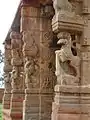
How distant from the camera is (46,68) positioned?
11211 millimetres

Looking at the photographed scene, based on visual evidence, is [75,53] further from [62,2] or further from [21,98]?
[21,98]

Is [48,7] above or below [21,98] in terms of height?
above

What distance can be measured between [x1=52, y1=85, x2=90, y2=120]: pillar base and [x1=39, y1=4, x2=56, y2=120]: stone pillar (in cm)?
327

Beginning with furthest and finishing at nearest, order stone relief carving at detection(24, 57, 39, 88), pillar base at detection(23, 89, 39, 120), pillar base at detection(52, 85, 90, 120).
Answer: stone relief carving at detection(24, 57, 39, 88)
pillar base at detection(23, 89, 39, 120)
pillar base at detection(52, 85, 90, 120)

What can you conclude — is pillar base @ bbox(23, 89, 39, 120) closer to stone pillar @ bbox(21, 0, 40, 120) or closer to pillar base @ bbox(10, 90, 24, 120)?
stone pillar @ bbox(21, 0, 40, 120)

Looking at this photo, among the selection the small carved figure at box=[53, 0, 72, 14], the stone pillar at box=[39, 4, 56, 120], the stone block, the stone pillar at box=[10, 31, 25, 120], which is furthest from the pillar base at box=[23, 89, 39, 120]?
the small carved figure at box=[53, 0, 72, 14]

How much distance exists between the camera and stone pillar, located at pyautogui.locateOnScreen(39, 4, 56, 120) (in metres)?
11.1

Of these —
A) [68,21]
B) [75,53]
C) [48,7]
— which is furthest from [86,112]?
[48,7]

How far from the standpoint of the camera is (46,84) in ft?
36.7

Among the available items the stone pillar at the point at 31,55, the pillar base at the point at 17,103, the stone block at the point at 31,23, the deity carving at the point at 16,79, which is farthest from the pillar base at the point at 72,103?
the deity carving at the point at 16,79

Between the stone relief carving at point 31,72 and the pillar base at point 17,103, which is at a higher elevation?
the stone relief carving at point 31,72

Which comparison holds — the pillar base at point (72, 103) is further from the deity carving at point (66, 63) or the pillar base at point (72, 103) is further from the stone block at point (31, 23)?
the stone block at point (31, 23)

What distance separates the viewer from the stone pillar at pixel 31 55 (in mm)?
11156

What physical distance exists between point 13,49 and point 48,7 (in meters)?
3.91
